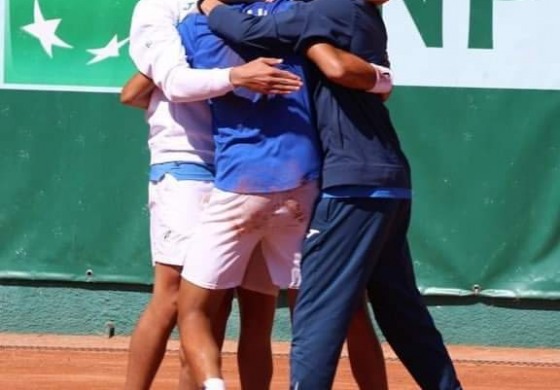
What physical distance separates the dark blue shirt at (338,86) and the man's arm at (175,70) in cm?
12

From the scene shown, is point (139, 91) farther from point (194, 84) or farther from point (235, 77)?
point (235, 77)

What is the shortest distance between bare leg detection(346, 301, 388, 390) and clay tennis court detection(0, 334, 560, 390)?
4.49 feet

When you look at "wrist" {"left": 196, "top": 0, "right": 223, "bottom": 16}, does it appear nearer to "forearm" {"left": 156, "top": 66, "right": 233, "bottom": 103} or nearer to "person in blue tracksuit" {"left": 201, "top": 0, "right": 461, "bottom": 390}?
"person in blue tracksuit" {"left": 201, "top": 0, "right": 461, "bottom": 390}

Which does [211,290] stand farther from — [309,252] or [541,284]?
[541,284]

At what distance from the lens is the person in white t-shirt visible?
5.01 m

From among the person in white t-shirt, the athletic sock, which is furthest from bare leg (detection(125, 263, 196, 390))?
the athletic sock

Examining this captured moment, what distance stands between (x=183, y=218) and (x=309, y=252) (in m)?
0.61

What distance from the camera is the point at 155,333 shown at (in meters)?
5.29

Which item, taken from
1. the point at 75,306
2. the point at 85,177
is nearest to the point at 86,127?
the point at 85,177

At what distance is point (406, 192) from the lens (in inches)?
189

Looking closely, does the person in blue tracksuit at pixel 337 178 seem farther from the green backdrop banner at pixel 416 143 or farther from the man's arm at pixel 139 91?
the green backdrop banner at pixel 416 143

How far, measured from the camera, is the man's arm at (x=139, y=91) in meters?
5.19

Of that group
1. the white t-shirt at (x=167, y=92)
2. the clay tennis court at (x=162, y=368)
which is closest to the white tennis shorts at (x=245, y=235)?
the white t-shirt at (x=167, y=92)

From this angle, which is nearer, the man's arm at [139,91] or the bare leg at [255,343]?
the man's arm at [139,91]
